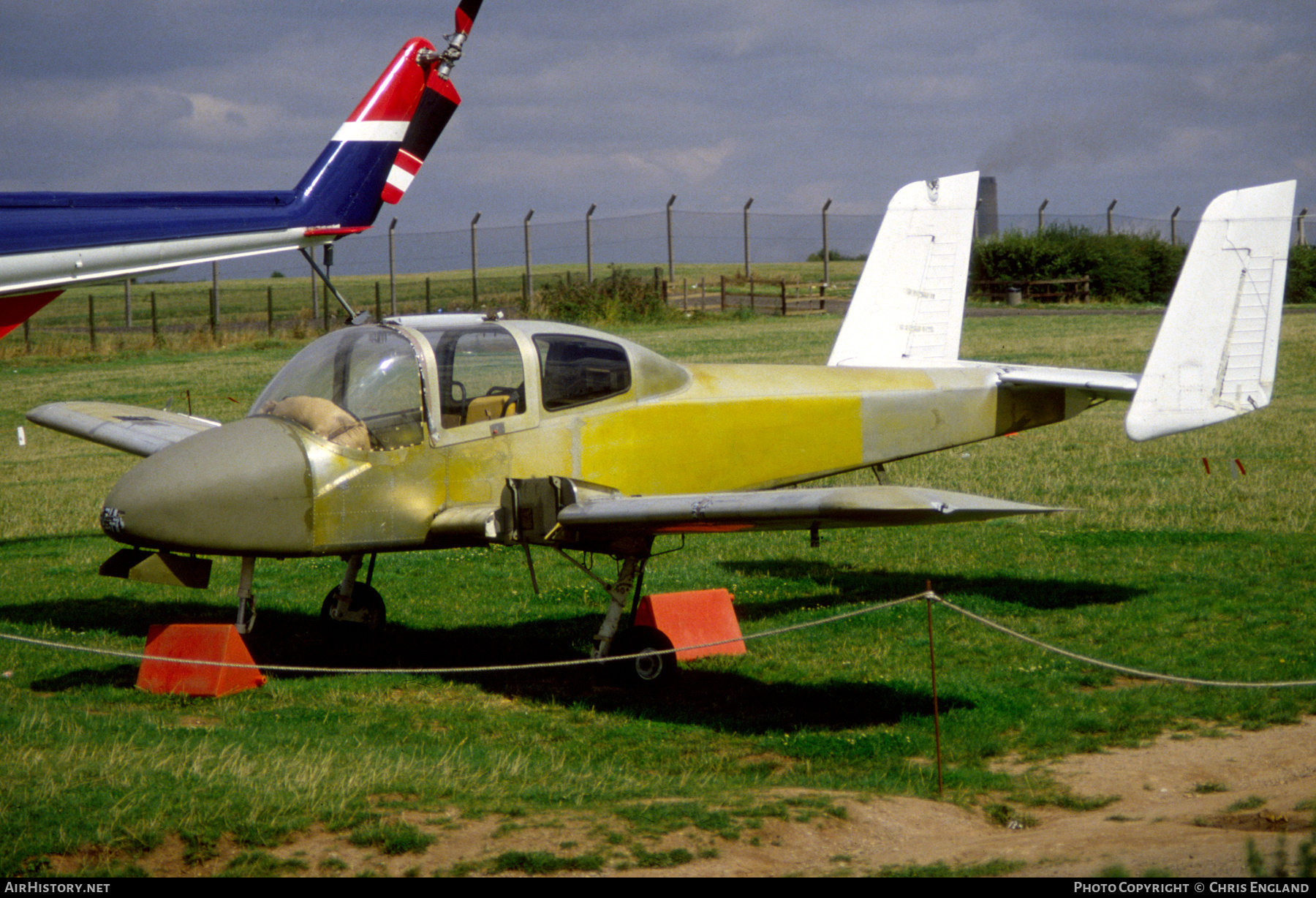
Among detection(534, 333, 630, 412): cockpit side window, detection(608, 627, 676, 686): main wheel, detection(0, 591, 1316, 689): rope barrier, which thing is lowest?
detection(608, 627, 676, 686): main wheel

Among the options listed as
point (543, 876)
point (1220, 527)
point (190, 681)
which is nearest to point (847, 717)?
point (543, 876)

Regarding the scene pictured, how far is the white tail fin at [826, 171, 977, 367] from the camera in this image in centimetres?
1184

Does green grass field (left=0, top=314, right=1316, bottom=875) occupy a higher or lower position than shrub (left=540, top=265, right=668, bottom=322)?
lower

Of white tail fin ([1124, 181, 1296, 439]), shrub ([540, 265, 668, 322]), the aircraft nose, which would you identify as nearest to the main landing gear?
the aircraft nose

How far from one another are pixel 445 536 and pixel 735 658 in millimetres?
2585

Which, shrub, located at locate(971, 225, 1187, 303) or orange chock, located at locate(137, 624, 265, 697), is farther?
shrub, located at locate(971, 225, 1187, 303)

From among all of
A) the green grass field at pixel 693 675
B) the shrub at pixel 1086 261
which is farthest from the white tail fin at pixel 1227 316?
the shrub at pixel 1086 261

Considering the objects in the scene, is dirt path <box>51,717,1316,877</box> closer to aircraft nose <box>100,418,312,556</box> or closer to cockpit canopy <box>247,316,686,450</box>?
aircraft nose <box>100,418,312,556</box>

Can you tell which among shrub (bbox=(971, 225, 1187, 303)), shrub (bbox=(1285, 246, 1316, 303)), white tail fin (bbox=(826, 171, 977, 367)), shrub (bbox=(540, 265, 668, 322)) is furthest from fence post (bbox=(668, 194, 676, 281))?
white tail fin (bbox=(826, 171, 977, 367))

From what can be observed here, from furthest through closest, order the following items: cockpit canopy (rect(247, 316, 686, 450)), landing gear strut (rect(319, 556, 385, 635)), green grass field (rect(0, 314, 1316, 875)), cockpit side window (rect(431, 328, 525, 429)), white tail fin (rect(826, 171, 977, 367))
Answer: white tail fin (rect(826, 171, 977, 367)) → landing gear strut (rect(319, 556, 385, 635)) → cockpit side window (rect(431, 328, 525, 429)) → cockpit canopy (rect(247, 316, 686, 450)) → green grass field (rect(0, 314, 1316, 875))

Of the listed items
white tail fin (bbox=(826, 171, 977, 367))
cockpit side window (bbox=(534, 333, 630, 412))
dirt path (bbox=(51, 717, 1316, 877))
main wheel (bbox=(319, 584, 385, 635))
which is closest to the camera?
dirt path (bbox=(51, 717, 1316, 877))

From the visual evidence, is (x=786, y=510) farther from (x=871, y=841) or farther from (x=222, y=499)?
(x=222, y=499)

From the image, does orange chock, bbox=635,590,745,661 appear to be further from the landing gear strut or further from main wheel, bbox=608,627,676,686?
the landing gear strut

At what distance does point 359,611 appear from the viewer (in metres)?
10.1
